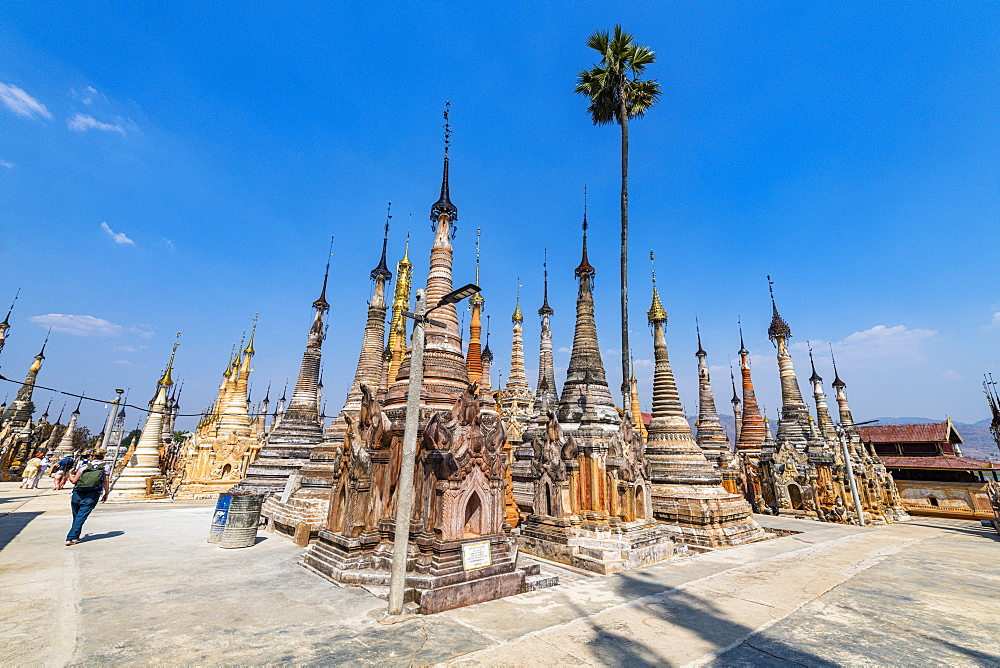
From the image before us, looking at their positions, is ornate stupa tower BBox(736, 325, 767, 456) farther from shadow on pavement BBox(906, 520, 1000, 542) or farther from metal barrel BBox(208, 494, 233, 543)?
metal barrel BBox(208, 494, 233, 543)

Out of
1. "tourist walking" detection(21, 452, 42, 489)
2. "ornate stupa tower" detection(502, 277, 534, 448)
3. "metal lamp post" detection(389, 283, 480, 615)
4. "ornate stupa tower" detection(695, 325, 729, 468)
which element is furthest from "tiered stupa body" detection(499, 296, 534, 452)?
"tourist walking" detection(21, 452, 42, 489)

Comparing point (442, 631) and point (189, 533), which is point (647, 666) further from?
point (189, 533)

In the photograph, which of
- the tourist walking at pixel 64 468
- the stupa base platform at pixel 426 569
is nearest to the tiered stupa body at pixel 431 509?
the stupa base platform at pixel 426 569

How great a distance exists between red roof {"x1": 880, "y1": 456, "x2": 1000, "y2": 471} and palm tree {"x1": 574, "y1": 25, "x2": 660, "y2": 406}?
23.8 meters

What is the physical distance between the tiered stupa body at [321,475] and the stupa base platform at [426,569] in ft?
7.33

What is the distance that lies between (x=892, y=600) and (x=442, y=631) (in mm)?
9199

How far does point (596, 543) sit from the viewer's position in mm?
12141

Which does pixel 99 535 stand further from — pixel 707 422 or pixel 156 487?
pixel 707 422

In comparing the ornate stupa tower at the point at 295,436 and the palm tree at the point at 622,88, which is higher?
the palm tree at the point at 622,88

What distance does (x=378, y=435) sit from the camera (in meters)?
10.2

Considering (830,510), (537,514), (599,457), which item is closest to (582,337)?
(599,457)

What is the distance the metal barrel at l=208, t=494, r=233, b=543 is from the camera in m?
12.4

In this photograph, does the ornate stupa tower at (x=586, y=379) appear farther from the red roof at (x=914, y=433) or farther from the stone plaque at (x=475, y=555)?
the red roof at (x=914, y=433)

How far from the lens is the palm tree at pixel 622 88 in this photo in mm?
22656
